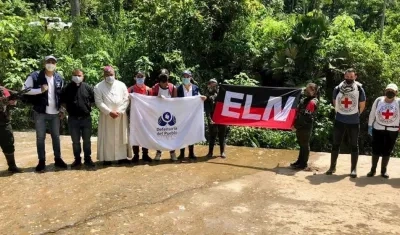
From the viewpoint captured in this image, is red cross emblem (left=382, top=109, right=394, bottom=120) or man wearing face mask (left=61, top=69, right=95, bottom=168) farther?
man wearing face mask (left=61, top=69, right=95, bottom=168)

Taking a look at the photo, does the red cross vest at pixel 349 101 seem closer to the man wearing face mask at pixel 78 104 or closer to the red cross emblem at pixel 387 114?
the red cross emblem at pixel 387 114

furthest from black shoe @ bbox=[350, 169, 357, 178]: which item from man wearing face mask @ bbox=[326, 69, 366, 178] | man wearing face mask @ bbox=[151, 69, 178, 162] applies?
man wearing face mask @ bbox=[151, 69, 178, 162]

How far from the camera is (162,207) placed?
17.8 ft

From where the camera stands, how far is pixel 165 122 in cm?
784

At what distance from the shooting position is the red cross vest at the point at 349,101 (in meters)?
6.66

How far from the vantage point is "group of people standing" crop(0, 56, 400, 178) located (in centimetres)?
668

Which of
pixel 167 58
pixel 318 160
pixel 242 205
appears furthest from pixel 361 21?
pixel 242 205

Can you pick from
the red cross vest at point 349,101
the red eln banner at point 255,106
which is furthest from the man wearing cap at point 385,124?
the red eln banner at point 255,106

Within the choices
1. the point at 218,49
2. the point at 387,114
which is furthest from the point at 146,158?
the point at 218,49

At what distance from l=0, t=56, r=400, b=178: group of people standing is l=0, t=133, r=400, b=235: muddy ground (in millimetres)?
349

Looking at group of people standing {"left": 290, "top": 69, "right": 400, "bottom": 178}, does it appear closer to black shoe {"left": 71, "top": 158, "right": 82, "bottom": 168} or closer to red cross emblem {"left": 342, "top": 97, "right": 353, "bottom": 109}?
red cross emblem {"left": 342, "top": 97, "right": 353, "bottom": 109}

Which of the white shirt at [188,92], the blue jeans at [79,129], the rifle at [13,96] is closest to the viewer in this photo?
the rifle at [13,96]

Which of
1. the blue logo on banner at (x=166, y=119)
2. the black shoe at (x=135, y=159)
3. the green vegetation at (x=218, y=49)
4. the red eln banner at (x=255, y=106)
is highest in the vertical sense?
the green vegetation at (x=218, y=49)

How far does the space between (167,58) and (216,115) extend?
240 inches
